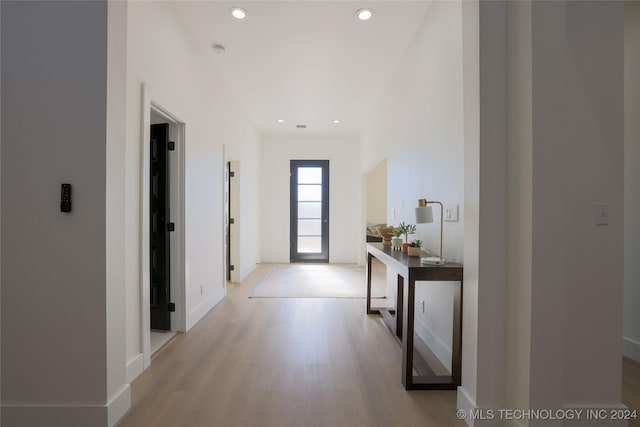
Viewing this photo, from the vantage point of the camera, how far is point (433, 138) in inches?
99.0

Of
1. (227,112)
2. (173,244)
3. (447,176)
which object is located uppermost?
(227,112)

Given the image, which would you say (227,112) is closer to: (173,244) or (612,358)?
(173,244)

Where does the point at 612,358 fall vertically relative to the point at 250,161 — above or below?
below

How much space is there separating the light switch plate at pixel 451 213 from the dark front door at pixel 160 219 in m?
2.56

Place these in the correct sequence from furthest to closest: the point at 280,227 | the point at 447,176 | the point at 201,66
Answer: the point at 280,227
the point at 201,66
the point at 447,176

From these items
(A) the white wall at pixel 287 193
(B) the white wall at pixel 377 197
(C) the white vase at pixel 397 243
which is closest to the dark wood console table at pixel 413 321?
(C) the white vase at pixel 397 243

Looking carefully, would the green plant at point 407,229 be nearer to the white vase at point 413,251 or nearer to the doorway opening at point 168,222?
the white vase at point 413,251

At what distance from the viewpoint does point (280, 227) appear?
6824mm

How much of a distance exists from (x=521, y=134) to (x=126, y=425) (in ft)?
8.59

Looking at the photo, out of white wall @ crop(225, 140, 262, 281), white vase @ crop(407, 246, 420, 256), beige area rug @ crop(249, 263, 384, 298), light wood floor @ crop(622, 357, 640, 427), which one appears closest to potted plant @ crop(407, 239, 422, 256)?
white vase @ crop(407, 246, 420, 256)

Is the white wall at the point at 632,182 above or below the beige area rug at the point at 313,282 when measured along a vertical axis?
above

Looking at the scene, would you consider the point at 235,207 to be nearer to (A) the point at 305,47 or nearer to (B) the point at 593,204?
(A) the point at 305,47

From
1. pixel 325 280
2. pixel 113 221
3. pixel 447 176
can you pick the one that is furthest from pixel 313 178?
pixel 113 221

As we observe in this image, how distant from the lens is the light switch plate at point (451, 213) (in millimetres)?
2115
